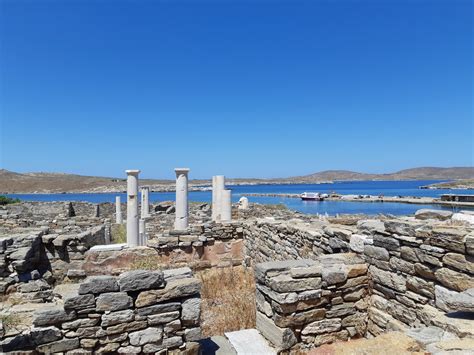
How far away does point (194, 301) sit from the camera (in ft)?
13.6

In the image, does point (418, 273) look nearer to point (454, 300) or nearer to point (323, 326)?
point (454, 300)

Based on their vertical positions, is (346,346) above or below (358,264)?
below

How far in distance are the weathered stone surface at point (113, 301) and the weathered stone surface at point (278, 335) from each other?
1.93 m

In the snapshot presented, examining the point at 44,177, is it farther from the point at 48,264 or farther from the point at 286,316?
the point at 286,316

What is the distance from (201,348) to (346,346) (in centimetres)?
198

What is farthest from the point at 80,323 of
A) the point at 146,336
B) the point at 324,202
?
the point at 324,202

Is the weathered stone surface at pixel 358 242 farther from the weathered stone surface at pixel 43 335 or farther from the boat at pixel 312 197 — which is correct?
the boat at pixel 312 197

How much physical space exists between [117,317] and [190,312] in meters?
0.83

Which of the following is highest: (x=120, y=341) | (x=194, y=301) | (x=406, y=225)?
(x=406, y=225)

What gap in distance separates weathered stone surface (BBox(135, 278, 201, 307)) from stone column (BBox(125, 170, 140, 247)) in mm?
7071

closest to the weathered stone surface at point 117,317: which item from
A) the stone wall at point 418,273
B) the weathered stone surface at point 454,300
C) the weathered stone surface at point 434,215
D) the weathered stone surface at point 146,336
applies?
the weathered stone surface at point 146,336

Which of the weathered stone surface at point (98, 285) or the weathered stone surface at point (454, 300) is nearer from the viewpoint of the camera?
the weathered stone surface at point (454, 300)

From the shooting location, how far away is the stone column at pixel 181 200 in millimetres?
11656

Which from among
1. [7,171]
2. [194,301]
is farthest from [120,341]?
[7,171]
